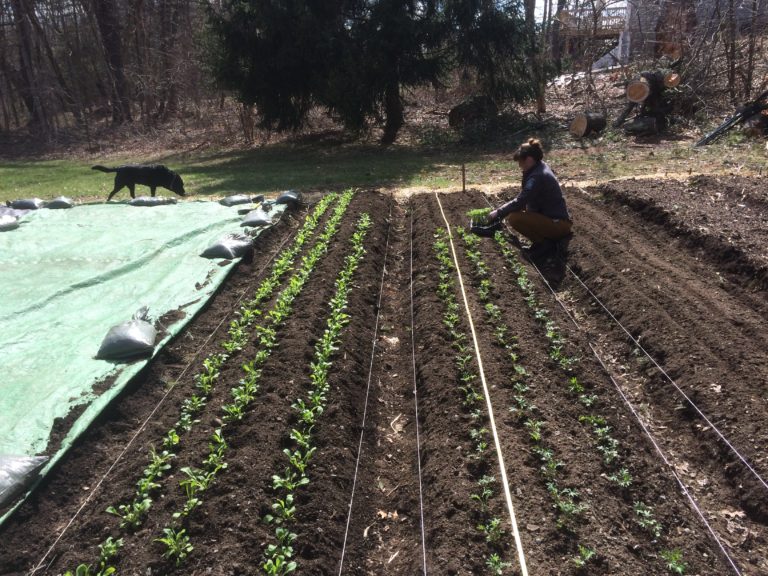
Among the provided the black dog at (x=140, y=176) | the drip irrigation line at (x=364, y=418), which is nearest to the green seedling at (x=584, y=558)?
the drip irrigation line at (x=364, y=418)

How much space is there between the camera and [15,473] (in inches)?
132

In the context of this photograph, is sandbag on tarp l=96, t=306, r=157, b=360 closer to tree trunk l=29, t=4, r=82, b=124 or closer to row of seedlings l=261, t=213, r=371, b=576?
row of seedlings l=261, t=213, r=371, b=576

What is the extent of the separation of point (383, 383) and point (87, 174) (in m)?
15.3

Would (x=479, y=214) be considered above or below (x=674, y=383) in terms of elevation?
above

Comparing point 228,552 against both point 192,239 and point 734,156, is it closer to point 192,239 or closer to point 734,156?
point 192,239

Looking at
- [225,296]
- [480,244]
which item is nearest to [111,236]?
[225,296]

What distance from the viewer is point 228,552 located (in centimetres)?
295

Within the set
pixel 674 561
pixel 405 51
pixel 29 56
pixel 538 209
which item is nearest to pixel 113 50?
pixel 29 56

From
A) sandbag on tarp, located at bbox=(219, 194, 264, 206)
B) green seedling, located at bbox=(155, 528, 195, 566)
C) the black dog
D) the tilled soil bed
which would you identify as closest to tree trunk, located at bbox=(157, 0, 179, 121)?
the black dog

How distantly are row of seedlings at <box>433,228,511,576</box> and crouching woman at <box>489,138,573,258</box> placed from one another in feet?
3.83

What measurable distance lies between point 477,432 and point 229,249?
14.9ft

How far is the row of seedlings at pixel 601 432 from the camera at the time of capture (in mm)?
2939

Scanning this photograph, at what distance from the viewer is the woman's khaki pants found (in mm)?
6910

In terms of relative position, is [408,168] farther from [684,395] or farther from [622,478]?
[622,478]
